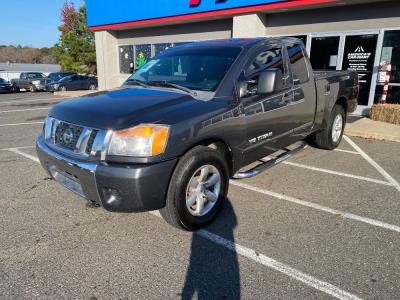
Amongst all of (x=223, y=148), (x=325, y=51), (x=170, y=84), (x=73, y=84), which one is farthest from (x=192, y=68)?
(x=73, y=84)

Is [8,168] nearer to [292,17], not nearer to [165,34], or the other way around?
[292,17]

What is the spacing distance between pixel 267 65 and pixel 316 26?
7897mm

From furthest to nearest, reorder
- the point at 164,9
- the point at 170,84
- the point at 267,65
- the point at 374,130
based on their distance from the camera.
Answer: the point at 164,9 < the point at 374,130 < the point at 267,65 < the point at 170,84

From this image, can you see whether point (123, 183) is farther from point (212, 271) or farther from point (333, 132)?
point (333, 132)

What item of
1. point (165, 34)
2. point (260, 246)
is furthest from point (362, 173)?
point (165, 34)

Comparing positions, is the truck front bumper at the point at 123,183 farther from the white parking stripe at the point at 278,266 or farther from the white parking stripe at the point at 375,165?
the white parking stripe at the point at 375,165

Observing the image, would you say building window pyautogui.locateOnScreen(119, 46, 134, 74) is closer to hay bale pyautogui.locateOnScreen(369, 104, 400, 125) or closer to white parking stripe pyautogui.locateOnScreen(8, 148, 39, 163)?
white parking stripe pyautogui.locateOnScreen(8, 148, 39, 163)

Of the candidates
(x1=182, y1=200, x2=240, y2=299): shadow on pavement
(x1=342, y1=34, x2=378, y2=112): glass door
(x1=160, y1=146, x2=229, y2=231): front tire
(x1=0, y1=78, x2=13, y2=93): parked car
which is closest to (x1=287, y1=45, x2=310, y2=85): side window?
(x1=160, y1=146, x2=229, y2=231): front tire

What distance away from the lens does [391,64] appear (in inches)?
399

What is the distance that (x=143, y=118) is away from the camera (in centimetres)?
310

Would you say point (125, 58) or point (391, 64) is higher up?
point (125, 58)

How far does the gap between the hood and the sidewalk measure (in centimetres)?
570

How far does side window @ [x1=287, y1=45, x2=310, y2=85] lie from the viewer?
4945 millimetres

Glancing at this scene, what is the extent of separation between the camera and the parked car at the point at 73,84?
2478 centimetres
